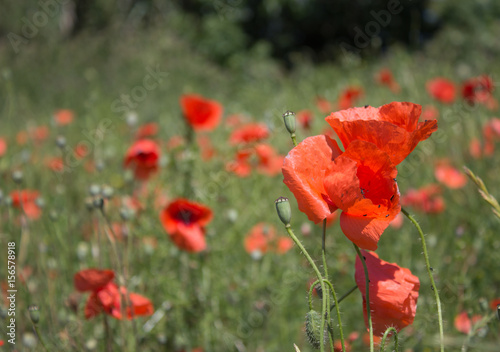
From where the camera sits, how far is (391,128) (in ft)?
2.15

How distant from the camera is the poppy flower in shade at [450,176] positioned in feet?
7.11

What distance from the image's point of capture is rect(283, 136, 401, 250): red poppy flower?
2.14 feet

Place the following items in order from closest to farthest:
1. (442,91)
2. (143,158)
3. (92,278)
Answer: (92,278) → (143,158) → (442,91)

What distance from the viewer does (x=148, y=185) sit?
7.14 feet

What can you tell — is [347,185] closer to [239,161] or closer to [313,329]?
[313,329]

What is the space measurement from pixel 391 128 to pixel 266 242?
1.18 m

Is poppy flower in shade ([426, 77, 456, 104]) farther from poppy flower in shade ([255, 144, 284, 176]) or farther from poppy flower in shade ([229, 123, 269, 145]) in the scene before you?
poppy flower in shade ([229, 123, 269, 145])

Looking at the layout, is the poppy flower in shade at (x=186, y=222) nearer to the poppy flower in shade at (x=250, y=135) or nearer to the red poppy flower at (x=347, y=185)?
the poppy flower in shade at (x=250, y=135)

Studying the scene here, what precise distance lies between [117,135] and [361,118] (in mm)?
2946

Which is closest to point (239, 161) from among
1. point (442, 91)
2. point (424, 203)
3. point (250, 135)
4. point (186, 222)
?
point (250, 135)

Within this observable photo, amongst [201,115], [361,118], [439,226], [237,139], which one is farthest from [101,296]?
[439,226]

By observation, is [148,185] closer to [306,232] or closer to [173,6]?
Answer: [306,232]

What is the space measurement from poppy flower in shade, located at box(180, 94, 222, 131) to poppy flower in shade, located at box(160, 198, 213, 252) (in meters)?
0.65

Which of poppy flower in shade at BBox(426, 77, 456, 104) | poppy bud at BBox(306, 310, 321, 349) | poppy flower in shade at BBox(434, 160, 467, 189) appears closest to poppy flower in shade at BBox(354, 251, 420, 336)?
poppy bud at BBox(306, 310, 321, 349)
